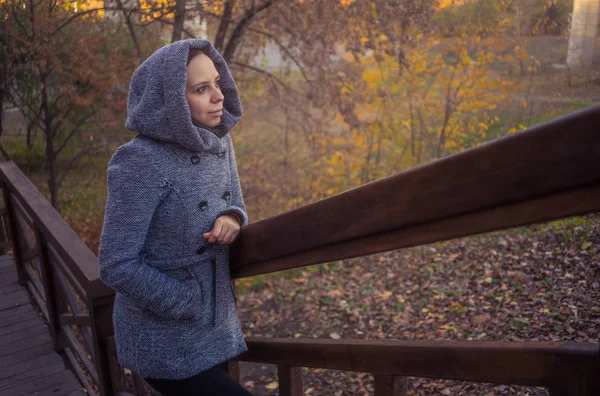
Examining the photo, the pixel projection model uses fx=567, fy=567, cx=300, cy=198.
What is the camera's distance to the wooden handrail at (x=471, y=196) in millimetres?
916

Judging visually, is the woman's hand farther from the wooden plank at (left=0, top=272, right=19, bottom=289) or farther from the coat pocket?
the wooden plank at (left=0, top=272, right=19, bottom=289)

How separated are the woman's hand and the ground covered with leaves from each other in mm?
1838

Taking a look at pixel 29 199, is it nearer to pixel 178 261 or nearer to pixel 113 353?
pixel 113 353

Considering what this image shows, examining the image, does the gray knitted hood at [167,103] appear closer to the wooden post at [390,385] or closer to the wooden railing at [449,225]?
Answer: the wooden railing at [449,225]

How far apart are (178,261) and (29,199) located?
Result: 218 cm

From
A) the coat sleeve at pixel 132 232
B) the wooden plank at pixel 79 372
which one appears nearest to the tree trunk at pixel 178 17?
the wooden plank at pixel 79 372

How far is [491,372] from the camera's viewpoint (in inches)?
48.7

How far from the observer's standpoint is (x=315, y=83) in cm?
941

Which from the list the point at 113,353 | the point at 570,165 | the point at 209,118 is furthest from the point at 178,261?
the point at 570,165

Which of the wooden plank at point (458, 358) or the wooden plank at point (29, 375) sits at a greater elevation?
the wooden plank at point (458, 358)

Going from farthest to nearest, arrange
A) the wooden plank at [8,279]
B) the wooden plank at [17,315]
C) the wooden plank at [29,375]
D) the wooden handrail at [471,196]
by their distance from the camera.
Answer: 1. the wooden plank at [8,279]
2. the wooden plank at [17,315]
3. the wooden plank at [29,375]
4. the wooden handrail at [471,196]

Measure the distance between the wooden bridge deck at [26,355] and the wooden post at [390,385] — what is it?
2259 mm

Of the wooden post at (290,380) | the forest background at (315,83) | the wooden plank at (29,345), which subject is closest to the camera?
the wooden post at (290,380)

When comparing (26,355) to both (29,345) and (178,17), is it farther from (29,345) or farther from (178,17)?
(178,17)
